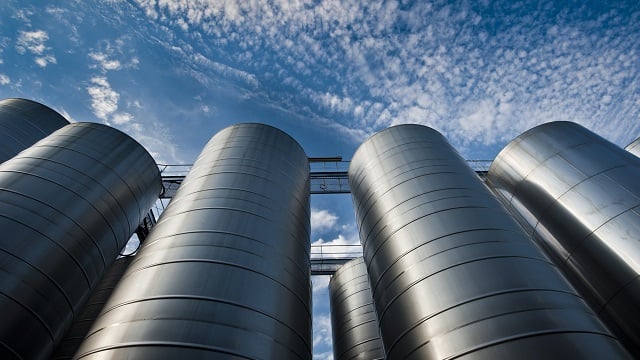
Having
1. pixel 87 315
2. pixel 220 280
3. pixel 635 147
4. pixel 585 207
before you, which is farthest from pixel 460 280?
pixel 635 147

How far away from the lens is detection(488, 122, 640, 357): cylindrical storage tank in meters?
6.07

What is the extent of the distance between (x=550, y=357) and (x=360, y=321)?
8998mm

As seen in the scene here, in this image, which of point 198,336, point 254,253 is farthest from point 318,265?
Result: point 198,336

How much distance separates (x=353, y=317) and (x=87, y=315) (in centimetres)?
845

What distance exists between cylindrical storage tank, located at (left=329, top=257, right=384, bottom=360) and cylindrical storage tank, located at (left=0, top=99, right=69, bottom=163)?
41.3 feet

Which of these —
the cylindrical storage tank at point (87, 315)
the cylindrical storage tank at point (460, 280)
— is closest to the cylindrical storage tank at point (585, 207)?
the cylindrical storage tank at point (460, 280)

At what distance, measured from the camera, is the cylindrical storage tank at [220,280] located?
14.9 feet

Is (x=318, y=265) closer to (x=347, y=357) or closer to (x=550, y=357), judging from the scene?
(x=347, y=357)

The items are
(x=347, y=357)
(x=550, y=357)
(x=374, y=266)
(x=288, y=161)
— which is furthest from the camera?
(x=347, y=357)

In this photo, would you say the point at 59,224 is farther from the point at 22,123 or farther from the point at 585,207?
the point at 585,207

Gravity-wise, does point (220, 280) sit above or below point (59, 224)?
below

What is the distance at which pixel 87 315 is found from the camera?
34.0ft

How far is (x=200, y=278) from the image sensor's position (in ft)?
17.3

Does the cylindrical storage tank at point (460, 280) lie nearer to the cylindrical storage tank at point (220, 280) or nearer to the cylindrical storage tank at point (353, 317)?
the cylindrical storage tank at point (220, 280)
